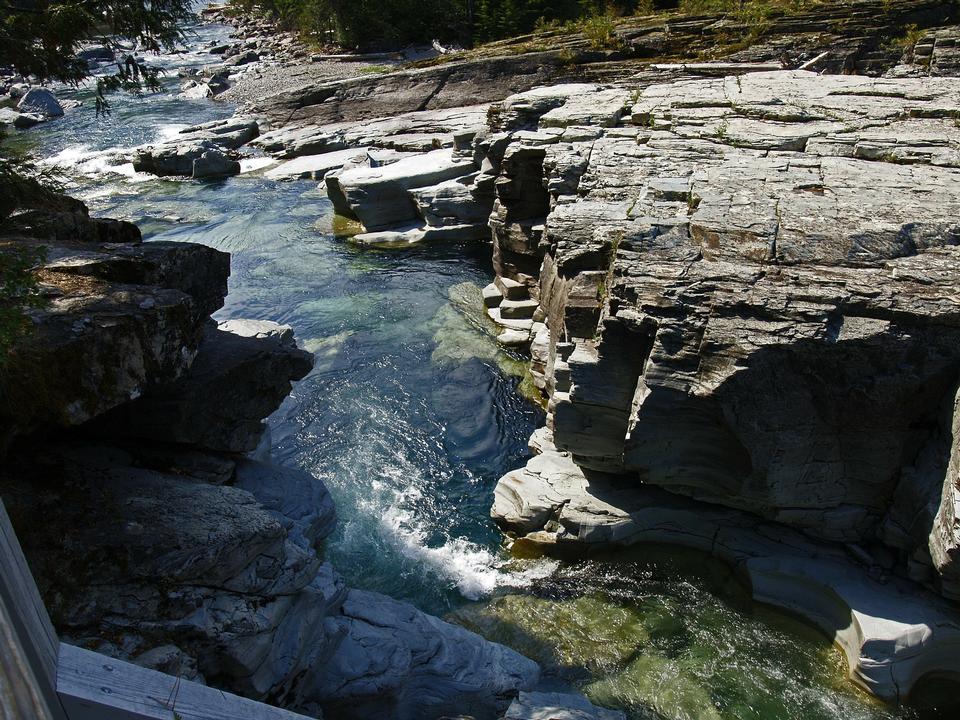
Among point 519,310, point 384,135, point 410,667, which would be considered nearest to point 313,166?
point 384,135

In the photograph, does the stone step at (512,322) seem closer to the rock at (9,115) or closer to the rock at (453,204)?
the rock at (453,204)

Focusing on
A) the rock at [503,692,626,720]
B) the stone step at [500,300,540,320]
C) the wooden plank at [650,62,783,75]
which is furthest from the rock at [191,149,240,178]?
the rock at [503,692,626,720]

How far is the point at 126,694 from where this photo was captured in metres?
2.00

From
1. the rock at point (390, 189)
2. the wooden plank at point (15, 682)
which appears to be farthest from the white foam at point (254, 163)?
the wooden plank at point (15, 682)

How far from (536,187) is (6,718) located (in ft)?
43.4

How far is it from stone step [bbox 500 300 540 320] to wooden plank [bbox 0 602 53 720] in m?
12.3

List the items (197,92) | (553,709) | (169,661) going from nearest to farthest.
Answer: (169,661), (553,709), (197,92)

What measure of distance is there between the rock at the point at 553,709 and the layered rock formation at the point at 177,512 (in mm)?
731

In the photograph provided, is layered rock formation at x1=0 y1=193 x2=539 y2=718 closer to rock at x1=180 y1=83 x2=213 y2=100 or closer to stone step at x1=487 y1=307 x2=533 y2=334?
stone step at x1=487 y1=307 x2=533 y2=334

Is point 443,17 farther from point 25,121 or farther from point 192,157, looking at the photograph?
point 25,121

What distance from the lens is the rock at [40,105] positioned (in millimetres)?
32531

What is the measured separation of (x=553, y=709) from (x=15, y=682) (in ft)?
15.1

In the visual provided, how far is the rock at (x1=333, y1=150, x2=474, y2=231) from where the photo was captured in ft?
60.6

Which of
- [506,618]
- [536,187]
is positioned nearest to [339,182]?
[536,187]
